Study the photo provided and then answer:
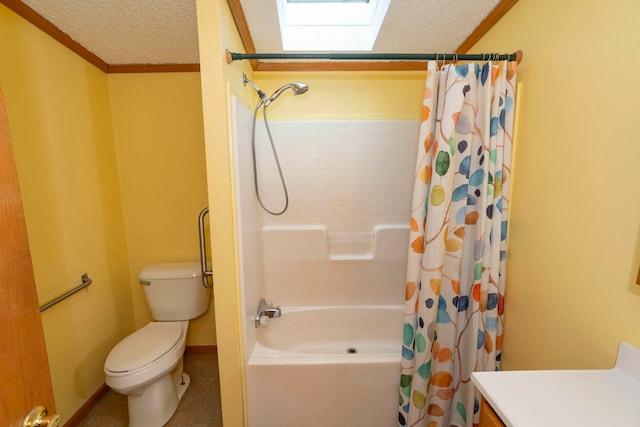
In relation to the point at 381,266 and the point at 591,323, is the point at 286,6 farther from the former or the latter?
the point at 591,323

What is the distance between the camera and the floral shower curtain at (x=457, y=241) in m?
1.19

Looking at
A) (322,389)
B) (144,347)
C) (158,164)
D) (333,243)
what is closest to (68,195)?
(158,164)

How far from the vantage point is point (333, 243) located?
6.72ft

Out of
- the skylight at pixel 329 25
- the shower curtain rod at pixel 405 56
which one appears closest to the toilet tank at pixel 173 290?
the shower curtain rod at pixel 405 56

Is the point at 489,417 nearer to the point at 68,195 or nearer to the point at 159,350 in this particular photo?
the point at 159,350

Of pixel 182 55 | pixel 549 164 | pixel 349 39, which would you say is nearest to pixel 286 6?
pixel 349 39

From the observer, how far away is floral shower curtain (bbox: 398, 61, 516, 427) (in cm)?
119

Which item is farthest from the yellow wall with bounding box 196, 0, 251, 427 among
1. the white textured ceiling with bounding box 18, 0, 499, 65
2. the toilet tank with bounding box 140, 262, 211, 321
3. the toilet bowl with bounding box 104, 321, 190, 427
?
the toilet tank with bounding box 140, 262, 211, 321

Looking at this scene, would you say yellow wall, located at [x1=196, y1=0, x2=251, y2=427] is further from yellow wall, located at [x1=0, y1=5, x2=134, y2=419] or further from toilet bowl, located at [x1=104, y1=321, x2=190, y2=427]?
yellow wall, located at [x1=0, y1=5, x2=134, y2=419]

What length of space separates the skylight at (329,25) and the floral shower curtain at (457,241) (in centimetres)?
65

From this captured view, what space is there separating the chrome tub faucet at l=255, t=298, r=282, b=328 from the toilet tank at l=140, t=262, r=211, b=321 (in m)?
0.50

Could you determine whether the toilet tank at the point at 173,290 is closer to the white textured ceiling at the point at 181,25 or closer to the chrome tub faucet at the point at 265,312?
the chrome tub faucet at the point at 265,312

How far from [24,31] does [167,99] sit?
705 mm

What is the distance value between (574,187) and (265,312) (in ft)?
5.81
